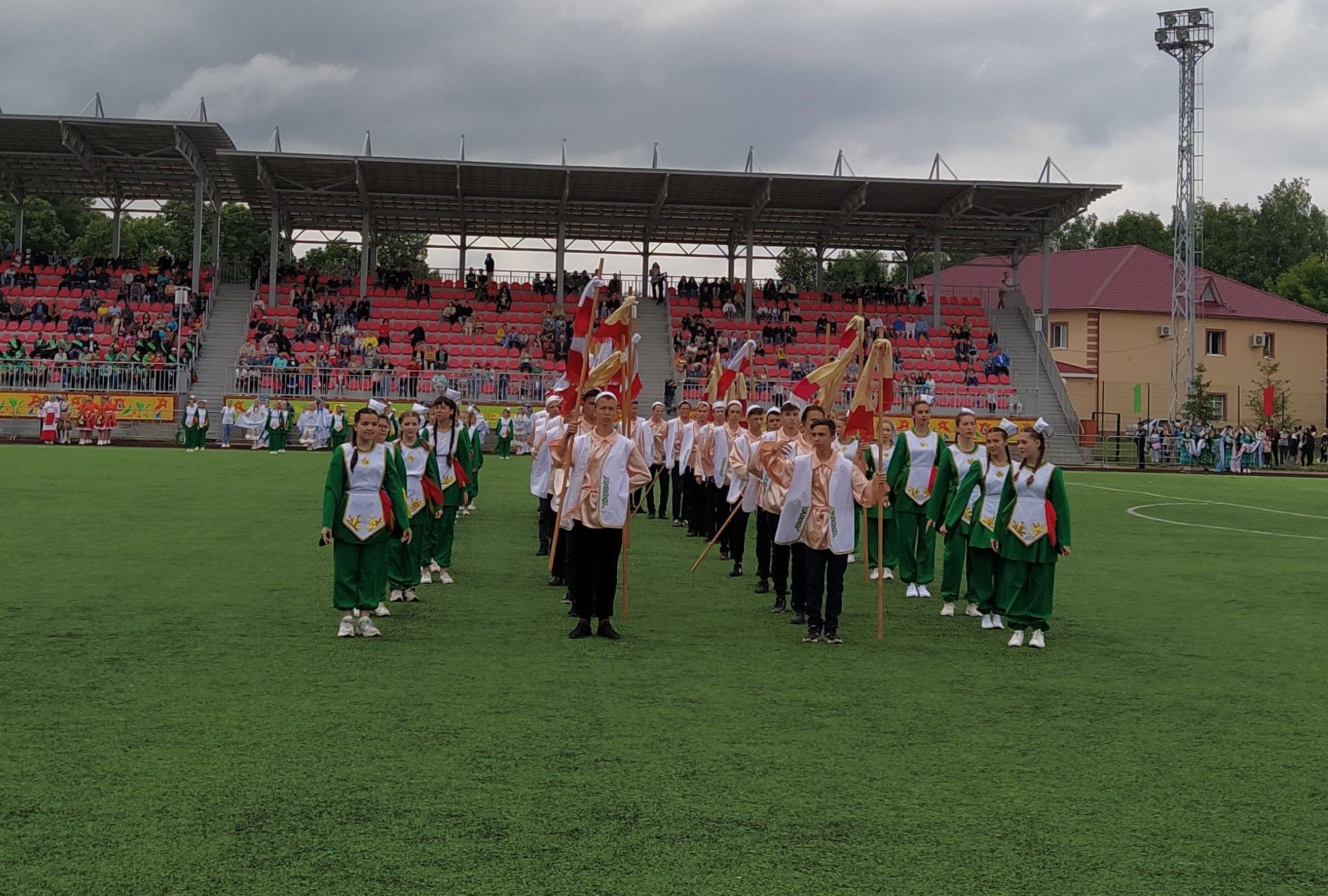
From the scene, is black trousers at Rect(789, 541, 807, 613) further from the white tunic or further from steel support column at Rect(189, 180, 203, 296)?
steel support column at Rect(189, 180, 203, 296)

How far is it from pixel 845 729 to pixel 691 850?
2.09 m

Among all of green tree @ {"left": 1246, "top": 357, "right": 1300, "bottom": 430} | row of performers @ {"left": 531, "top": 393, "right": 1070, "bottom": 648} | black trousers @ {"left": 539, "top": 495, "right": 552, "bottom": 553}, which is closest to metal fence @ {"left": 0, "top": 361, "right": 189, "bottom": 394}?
black trousers @ {"left": 539, "top": 495, "right": 552, "bottom": 553}

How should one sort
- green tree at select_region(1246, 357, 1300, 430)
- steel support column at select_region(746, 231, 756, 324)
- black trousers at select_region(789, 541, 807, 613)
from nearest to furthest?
black trousers at select_region(789, 541, 807, 613) < steel support column at select_region(746, 231, 756, 324) < green tree at select_region(1246, 357, 1300, 430)

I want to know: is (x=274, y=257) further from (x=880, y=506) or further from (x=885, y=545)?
(x=880, y=506)

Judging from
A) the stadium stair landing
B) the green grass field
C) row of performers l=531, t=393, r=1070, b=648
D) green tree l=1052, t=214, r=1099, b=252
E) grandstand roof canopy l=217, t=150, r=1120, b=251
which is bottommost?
the green grass field

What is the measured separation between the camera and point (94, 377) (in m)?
38.8

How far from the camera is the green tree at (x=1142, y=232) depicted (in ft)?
265

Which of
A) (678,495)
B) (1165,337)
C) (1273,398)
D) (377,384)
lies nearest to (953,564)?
(678,495)

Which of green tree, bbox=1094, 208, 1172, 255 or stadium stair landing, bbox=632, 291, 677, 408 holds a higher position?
green tree, bbox=1094, 208, 1172, 255

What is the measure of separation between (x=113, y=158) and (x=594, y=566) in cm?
3786

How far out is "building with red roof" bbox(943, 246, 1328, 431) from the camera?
191ft

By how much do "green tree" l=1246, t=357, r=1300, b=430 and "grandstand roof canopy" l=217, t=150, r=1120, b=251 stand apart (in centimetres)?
1184

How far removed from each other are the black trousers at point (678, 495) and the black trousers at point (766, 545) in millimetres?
6095

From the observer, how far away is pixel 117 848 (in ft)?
15.3
